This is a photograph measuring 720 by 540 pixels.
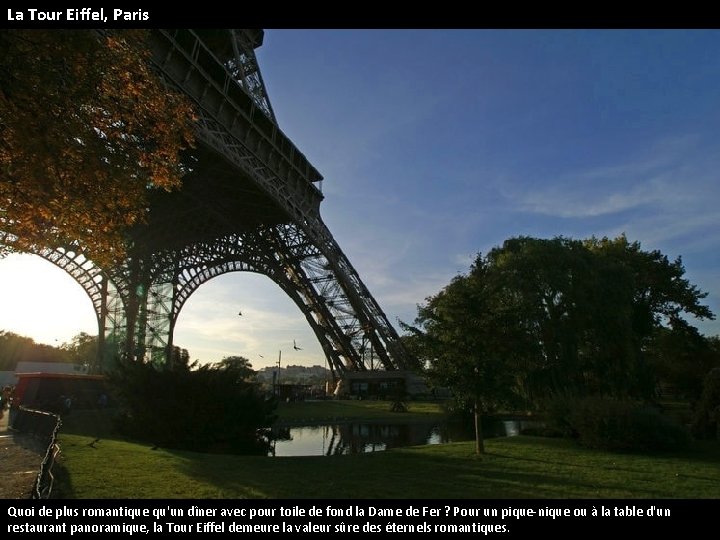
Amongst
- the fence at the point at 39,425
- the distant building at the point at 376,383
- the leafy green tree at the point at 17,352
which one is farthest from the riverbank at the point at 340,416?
the leafy green tree at the point at 17,352

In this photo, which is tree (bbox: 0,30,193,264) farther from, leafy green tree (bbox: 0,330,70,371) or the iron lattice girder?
leafy green tree (bbox: 0,330,70,371)

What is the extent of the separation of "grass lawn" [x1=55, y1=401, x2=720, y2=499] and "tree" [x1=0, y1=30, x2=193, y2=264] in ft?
19.2

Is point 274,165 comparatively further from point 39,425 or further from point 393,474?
point 393,474

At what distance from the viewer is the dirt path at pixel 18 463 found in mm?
9531

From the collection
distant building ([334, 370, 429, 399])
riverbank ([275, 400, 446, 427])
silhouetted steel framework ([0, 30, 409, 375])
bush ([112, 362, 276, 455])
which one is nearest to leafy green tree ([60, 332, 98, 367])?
silhouetted steel framework ([0, 30, 409, 375])

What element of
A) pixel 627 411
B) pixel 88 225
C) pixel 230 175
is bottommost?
pixel 627 411

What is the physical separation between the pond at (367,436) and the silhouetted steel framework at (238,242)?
64.3ft

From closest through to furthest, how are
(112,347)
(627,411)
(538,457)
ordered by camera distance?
(538,457), (627,411), (112,347)

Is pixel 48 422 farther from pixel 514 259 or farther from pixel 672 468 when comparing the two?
pixel 514 259

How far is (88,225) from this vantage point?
11625 mm

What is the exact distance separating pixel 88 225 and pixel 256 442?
10806mm

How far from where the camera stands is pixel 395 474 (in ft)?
35.3
